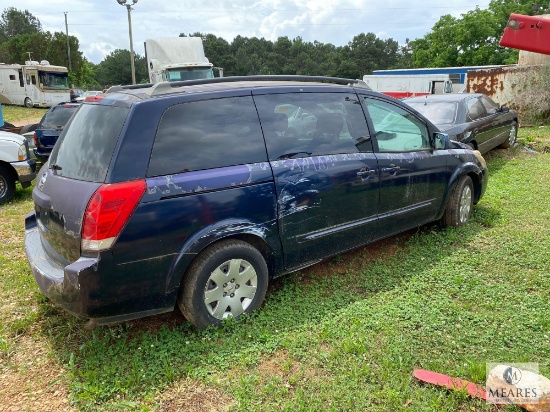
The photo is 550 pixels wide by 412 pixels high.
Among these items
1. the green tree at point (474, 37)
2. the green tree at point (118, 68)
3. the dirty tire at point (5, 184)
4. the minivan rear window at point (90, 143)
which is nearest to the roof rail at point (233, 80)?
the minivan rear window at point (90, 143)

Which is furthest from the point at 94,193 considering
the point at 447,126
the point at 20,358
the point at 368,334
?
the point at 447,126

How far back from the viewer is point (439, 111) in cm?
788

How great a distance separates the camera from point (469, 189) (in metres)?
5.39

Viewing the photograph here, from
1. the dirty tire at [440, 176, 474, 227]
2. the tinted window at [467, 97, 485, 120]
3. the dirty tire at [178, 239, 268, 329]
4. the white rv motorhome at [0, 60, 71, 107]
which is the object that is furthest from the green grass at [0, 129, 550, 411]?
the white rv motorhome at [0, 60, 71, 107]

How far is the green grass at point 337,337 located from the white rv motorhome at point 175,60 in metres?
13.7

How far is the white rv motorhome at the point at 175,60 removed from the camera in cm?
1714

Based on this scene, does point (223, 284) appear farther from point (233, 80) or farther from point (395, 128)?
point (395, 128)

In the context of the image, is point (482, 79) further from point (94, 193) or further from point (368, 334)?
point (94, 193)

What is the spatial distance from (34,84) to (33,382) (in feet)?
104

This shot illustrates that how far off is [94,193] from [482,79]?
49.0 ft

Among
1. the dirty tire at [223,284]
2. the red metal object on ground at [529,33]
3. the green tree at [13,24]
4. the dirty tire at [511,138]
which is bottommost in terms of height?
the dirty tire at [223,284]

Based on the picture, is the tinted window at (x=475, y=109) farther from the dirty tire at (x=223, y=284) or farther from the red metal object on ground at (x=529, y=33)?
the dirty tire at (x=223, y=284)

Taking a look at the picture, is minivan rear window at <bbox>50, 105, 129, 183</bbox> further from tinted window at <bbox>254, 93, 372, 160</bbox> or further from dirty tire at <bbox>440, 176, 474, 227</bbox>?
dirty tire at <bbox>440, 176, 474, 227</bbox>

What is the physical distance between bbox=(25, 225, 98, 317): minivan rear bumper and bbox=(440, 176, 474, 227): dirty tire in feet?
13.0
